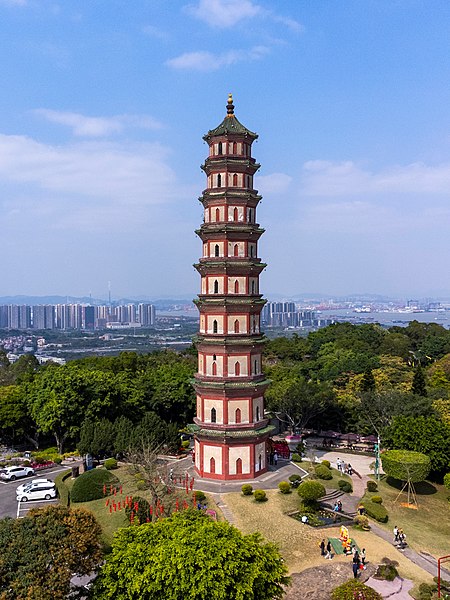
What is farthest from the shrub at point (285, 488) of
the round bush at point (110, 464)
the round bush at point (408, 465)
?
the round bush at point (110, 464)

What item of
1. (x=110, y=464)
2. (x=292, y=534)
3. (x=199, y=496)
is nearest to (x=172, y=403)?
(x=110, y=464)

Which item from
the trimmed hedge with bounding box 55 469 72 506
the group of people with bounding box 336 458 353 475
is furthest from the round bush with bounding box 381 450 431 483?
the trimmed hedge with bounding box 55 469 72 506

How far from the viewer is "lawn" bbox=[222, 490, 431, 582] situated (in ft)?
81.0

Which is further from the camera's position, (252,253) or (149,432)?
(149,432)

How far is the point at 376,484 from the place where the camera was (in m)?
35.5

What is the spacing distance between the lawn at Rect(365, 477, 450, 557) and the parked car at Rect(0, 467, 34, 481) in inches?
925

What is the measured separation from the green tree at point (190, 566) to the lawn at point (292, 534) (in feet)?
24.7

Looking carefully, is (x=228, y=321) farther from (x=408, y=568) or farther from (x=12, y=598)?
(x=12, y=598)

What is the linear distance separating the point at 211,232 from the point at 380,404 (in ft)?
74.6

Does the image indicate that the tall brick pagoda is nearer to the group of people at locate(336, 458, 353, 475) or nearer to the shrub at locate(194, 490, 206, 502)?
the shrub at locate(194, 490, 206, 502)

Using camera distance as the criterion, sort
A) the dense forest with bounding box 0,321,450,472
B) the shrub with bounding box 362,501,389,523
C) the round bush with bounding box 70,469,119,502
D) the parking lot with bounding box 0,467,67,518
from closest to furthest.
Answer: the shrub with bounding box 362,501,389,523 → the parking lot with bounding box 0,467,67,518 → the round bush with bounding box 70,469,119,502 → the dense forest with bounding box 0,321,450,472

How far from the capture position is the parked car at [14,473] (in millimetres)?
37438

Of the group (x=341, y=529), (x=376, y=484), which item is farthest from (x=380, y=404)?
(x=341, y=529)

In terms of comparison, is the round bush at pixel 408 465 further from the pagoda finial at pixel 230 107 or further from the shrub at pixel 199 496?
the pagoda finial at pixel 230 107
